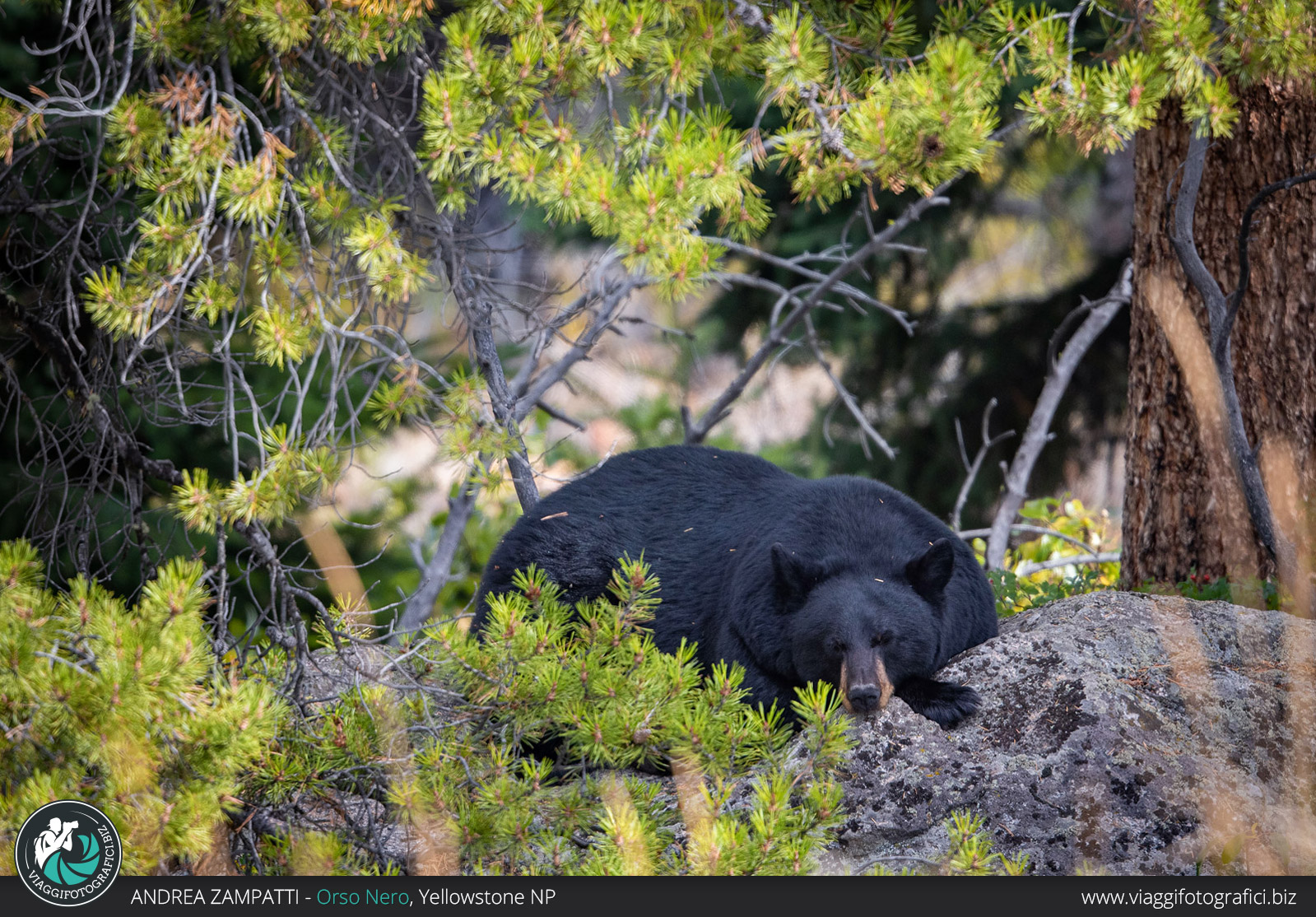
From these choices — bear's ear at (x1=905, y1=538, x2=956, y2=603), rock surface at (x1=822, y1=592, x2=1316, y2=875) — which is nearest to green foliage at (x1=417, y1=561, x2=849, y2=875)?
rock surface at (x1=822, y1=592, x2=1316, y2=875)

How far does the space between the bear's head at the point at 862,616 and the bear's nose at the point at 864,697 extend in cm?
3

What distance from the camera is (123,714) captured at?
205cm

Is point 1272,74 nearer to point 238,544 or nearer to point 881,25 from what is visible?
point 881,25

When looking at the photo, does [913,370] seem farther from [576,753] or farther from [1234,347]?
[576,753]

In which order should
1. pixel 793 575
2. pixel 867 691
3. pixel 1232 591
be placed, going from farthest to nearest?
pixel 1232 591
pixel 793 575
pixel 867 691

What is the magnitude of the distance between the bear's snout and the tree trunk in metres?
1.80

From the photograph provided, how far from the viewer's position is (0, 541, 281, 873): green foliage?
2.04 meters

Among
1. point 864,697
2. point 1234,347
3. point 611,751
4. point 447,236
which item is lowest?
point 864,697

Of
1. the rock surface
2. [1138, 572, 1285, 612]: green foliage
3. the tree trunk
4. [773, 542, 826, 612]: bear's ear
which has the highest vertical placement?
the tree trunk

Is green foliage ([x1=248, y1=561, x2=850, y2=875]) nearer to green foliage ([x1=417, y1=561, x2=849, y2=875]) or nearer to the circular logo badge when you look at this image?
green foliage ([x1=417, y1=561, x2=849, y2=875])

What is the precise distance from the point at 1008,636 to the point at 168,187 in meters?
2.96

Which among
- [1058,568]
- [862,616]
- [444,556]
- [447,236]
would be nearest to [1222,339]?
[862,616]

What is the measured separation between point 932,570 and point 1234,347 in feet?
5.68

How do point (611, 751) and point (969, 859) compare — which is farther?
point (611, 751)
